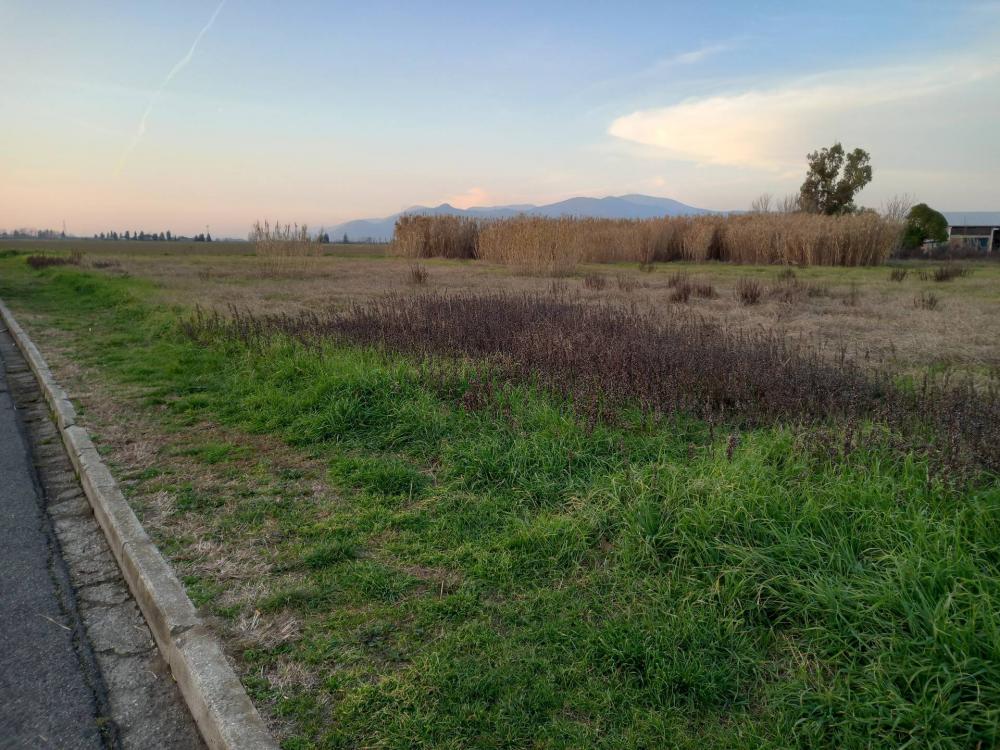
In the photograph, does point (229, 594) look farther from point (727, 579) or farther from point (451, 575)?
point (727, 579)

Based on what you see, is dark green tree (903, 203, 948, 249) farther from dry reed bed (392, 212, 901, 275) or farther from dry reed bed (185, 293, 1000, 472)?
dry reed bed (185, 293, 1000, 472)

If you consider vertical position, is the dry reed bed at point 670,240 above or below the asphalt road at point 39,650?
above

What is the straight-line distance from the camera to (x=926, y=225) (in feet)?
120

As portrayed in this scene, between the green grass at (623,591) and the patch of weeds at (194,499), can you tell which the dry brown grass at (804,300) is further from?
the patch of weeds at (194,499)

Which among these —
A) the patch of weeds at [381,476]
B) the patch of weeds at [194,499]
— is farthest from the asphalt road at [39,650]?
the patch of weeds at [381,476]

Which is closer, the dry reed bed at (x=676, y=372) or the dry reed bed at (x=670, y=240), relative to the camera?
the dry reed bed at (x=676, y=372)

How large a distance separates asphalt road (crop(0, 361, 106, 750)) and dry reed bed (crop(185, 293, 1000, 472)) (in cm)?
331

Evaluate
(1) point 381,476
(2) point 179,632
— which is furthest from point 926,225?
(2) point 179,632

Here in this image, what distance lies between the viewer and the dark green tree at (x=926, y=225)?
3588 cm

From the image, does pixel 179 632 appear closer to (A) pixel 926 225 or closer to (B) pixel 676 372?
(B) pixel 676 372

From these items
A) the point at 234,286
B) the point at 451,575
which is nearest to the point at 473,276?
the point at 234,286

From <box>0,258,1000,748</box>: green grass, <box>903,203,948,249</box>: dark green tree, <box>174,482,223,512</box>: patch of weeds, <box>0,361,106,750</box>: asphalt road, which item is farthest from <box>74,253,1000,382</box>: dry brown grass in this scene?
<box>903,203,948,249</box>: dark green tree

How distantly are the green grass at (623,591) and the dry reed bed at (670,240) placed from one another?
18.8 meters

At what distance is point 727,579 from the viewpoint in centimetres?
303
